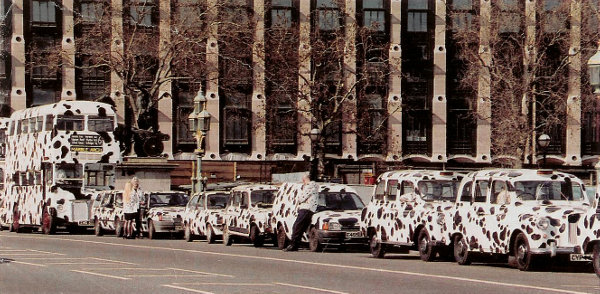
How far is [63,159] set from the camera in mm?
46875

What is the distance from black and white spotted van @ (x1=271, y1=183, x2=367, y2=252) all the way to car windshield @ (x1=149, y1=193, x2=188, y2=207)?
9.92 metres

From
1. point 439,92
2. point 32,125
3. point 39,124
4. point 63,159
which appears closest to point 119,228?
point 63,159

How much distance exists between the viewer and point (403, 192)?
97.3 feet

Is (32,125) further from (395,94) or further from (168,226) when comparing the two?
(395,94)

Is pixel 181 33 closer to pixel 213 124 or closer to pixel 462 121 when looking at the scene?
pixel 213 124

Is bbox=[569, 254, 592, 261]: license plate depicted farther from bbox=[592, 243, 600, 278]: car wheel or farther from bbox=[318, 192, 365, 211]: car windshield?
bbox=[318, 192, 365, 211]: car windshield

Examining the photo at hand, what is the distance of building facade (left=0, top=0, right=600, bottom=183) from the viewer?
2933 inches

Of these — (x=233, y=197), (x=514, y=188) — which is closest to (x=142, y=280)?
(x=514, y=188)

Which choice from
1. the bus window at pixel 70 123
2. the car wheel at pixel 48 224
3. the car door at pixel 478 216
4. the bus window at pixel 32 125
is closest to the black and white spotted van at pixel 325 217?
the car door at pixel 478 216

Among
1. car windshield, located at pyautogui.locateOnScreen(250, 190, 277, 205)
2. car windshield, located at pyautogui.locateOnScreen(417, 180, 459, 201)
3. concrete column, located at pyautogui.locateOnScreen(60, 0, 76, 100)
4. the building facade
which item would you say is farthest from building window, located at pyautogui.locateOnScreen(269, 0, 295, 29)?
car windshield, located at pyautogui.locateOnScreen(417, 180, 459, 201)

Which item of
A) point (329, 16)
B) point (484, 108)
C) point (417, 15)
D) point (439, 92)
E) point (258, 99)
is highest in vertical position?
point (417, 15)

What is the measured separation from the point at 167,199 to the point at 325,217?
13139 millimetres

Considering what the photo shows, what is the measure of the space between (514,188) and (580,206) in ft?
4.02

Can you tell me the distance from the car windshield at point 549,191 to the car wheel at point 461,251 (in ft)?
5.36
